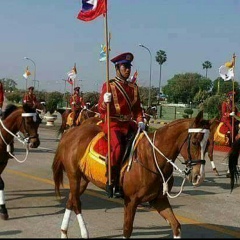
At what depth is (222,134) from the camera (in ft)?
47.8

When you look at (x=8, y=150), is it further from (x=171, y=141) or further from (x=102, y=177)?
(x=171, y=141)

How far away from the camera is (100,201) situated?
893cm

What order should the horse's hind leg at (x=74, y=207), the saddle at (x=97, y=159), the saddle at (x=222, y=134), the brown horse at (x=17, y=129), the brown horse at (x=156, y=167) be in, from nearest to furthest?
the brown horse at (x=156, y=167), the saddle at (x=97, y=159), the horse's hind leg at (x=74, y=207), the brown horse at (x=17, y=129), the saddle at (x=222, y=134)

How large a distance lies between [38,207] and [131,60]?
143 inches

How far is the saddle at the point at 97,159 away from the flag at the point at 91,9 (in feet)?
6.12

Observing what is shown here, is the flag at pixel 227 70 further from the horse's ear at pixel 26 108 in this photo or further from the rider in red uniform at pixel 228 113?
the horse's ear at pixel 26 108

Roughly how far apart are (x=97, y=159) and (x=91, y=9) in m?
2.38

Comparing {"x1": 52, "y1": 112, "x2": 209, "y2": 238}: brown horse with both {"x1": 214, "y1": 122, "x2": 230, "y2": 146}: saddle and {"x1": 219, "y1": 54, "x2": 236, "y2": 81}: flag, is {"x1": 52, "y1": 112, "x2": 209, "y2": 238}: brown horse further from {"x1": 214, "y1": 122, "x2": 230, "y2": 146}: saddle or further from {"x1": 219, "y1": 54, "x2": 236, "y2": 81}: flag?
{"x1": 219, "y1": 54, "x2": 236, "y2": 81}: flag

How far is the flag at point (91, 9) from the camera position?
687 cm

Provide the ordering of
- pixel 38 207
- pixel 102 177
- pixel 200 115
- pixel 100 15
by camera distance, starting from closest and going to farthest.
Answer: pixel 200 115, pixel 102 177, pixel 100 15, pixel 38 207

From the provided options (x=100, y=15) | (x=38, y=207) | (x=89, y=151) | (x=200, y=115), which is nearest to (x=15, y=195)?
(x=38, y=207)

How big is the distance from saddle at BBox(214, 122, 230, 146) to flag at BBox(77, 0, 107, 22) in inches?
338

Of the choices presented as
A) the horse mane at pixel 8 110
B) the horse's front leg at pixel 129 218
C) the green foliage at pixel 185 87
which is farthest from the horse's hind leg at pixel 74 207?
the green foliage at pixel 185 87

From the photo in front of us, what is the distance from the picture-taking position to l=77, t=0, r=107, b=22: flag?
6867 mm
